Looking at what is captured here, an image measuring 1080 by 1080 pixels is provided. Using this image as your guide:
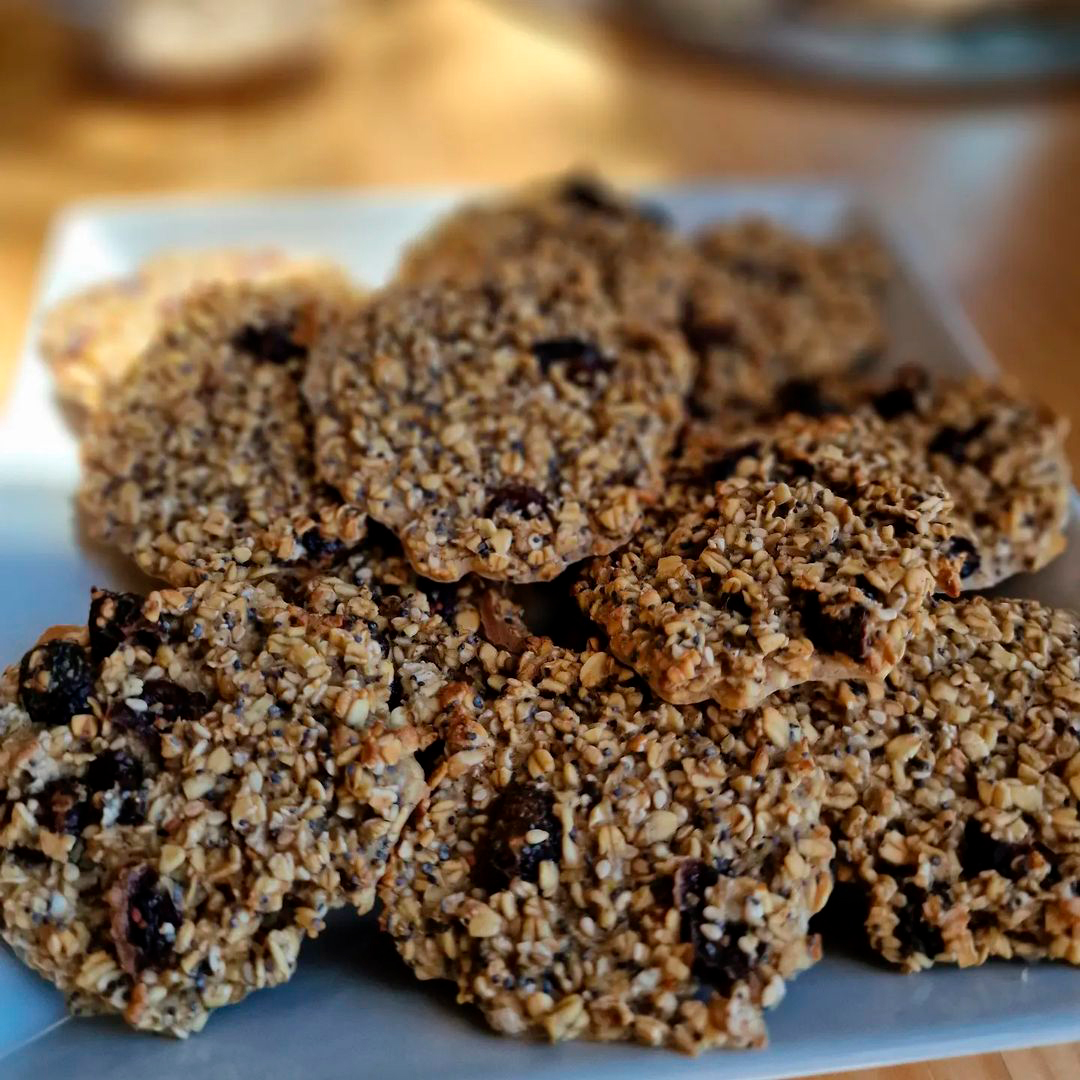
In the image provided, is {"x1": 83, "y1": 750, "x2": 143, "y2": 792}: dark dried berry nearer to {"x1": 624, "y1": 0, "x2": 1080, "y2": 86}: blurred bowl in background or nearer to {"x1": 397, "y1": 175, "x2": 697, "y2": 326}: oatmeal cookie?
{"x1": 397, "y1": 175, "x2": 697, "y2": 326}: oatmeal cookie

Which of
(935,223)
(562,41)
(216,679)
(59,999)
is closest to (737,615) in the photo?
(216,679)

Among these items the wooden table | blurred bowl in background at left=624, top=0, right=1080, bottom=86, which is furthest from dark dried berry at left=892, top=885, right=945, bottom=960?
blurred bowl in background at left=624, top=0, right=1080, bottom=86

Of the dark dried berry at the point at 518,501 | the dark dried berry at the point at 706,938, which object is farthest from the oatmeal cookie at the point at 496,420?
the dark dried berry at the point at 706,938

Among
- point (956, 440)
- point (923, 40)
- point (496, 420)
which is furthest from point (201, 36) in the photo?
point (956, 440)

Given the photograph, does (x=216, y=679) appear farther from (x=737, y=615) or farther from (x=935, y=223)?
(x=935, y=223)

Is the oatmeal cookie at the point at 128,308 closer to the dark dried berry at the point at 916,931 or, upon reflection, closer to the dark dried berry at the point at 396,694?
the dark dried berry at the point at 396,694

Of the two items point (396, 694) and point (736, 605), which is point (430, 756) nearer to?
point (396, 694)
